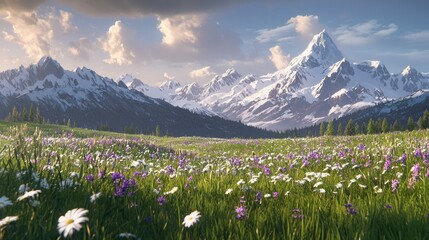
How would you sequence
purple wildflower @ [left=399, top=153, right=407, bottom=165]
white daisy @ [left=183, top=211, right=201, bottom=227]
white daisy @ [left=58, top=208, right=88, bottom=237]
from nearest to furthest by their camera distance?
white daisy @ [left=58, top=208, right=88, bottom=237] < white daisy @ [left=183, top=211, right=201, bottom=227] < purple wildflower @ [left=399, top=153, right=407, bottom=165]

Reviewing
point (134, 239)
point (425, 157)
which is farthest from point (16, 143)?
point (425, 157)

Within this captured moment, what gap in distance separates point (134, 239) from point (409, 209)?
2570 millimetres

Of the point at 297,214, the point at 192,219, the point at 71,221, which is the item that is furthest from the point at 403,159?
the point at 71,221

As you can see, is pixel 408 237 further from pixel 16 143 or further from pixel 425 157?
pixel 425 157

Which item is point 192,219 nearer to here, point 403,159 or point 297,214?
point 297,214

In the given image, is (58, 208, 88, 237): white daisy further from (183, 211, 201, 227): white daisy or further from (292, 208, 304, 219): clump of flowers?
(292, 208, 304, 219): clump of flowers

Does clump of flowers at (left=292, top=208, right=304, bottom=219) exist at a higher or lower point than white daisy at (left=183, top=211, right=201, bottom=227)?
lower

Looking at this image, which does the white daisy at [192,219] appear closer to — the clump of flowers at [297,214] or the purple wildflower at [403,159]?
the clump of flowers at [297,214]

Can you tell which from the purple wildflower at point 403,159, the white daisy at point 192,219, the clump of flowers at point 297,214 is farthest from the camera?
the purple wildflower at point 403,159

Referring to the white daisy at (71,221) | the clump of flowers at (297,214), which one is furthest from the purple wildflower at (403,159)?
the white daisy at (71,221)

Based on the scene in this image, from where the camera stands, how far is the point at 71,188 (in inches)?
171

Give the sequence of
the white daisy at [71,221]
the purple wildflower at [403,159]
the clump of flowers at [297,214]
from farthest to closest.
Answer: the purple wildflower at [403,159], the clump of flowers at [297,214], the white daisy at [71,221]

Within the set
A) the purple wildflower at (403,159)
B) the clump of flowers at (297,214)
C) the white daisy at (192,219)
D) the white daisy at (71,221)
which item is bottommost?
the clump of flowers at (297,214)

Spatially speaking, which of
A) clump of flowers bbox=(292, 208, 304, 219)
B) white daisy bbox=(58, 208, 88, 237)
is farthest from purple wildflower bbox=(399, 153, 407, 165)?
white daisy bbox=(58, 208, 88, 237)
